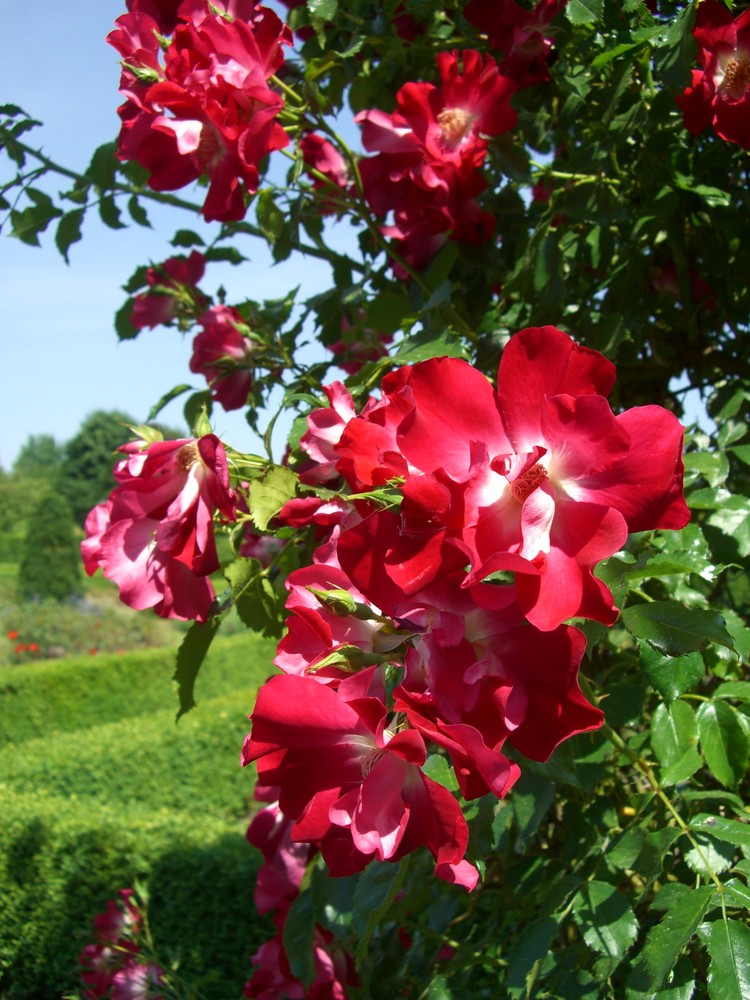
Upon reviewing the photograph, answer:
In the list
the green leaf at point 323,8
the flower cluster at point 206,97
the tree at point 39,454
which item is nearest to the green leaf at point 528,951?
the flower cluster at point 206,97

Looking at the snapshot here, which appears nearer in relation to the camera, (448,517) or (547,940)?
(448,517)

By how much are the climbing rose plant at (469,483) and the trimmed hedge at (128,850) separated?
121 cm

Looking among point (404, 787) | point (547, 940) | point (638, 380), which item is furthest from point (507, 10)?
point (547, 940)

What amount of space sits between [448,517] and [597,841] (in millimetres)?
723

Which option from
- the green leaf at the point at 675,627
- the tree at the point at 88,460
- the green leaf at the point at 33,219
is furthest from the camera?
the tree at the point at 88,460

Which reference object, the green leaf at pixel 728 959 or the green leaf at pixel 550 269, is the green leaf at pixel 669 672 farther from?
the green leaf at pixel 550 269

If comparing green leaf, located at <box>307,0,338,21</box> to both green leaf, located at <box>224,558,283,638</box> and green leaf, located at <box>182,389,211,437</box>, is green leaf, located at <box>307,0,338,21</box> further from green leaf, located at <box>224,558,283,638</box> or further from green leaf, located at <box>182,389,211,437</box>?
green leaf, located at <box>224,558,283,638</box>

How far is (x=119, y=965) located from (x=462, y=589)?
7.14 feet

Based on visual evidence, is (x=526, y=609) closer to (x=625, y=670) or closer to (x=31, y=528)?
(x=625, y=670)

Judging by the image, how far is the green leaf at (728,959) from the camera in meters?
0.76

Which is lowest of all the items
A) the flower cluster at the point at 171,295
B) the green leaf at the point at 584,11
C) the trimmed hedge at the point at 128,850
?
the trimmed hedge at the point at 128,850

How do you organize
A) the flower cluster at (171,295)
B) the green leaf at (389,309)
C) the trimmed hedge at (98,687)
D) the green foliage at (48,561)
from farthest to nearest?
1. the green foliage at (48,561)
2. the trimmed hedge at (98,687)
3. the flower cluster at (171,295)
4. the green leaf at (389,309)

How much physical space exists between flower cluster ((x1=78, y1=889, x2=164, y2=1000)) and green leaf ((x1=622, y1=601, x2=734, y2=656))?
164 centimetres

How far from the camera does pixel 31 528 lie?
87.2 ft
